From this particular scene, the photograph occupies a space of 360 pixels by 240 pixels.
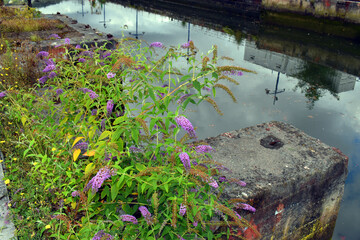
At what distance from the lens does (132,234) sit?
96.7 inches

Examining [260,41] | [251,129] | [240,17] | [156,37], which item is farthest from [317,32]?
[251,129]

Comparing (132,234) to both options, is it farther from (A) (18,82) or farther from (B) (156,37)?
(B) (156,37)

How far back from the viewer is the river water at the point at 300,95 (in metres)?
8.25

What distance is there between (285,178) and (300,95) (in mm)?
8482

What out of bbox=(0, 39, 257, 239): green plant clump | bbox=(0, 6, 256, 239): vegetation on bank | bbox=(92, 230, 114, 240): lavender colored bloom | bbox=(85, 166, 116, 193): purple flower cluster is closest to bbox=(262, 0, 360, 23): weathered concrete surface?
bbox=(0, 6, 256, 239): vegetation on bank

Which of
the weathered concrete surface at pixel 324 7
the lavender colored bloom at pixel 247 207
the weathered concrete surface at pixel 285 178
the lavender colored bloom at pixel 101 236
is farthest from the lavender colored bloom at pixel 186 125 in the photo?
the weathered concrete surface at pixel 324 7

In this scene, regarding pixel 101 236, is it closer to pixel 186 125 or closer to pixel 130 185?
pixel 130 185

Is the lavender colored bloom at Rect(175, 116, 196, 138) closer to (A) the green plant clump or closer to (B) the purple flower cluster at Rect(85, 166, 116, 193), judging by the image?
(A) the green plant clump

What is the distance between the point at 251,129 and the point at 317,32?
21393mm

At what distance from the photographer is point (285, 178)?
12.8 feet

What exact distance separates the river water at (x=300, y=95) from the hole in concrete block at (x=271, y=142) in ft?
8.56

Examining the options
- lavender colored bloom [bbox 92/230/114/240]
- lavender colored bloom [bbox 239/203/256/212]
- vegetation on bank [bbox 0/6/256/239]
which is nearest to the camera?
lavender colored bloom [bbox 92/230/114/240]

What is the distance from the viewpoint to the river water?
27.1 ft

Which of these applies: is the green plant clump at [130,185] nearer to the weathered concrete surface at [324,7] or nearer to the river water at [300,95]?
the river water at [300,95]
